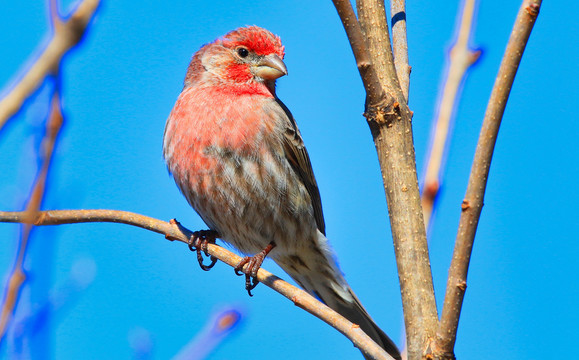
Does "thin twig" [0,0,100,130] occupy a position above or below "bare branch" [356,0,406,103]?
below

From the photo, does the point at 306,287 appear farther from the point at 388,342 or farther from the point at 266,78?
the point at 266,78

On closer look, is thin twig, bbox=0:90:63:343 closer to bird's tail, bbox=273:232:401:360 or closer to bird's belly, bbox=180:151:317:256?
bird's belly, bbox=180:151:317:256

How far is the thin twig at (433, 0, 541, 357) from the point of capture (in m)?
2.87

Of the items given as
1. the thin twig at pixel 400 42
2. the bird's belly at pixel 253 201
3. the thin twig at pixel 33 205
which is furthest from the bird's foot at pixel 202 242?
the thin twig at pixel 33 205

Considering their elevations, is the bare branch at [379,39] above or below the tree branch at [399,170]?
above

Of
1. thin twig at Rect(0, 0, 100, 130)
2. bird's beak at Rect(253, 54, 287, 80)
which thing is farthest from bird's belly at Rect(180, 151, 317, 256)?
thin twig at Rect(0, 0, 100, 130)

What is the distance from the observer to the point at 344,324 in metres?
3.48

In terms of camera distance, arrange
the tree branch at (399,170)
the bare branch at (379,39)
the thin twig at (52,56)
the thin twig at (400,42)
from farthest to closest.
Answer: the thin twig at (400,42) < the bare branch at (379,39) < the tree branch at (399,170) < the thin twig at (52,56)

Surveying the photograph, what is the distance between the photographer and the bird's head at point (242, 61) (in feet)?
22.3

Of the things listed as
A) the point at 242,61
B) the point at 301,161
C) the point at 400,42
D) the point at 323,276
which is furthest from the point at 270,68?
the point at 400,42

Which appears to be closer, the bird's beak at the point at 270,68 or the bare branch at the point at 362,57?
the bare branch at the point at 362,57

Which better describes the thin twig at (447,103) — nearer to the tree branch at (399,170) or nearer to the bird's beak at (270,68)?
the tree branch at (399,170)

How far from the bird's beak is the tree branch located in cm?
319

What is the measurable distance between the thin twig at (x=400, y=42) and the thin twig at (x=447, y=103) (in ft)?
1.40
